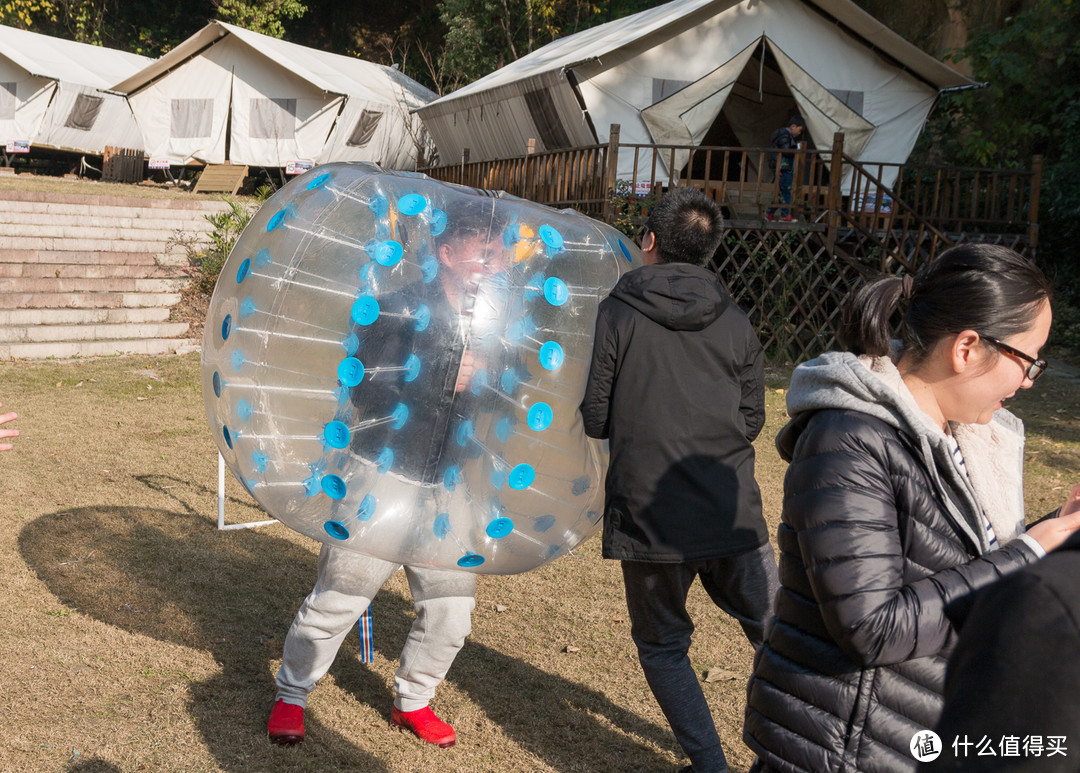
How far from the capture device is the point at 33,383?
9570mm

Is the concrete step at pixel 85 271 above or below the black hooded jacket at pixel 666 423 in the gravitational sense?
below

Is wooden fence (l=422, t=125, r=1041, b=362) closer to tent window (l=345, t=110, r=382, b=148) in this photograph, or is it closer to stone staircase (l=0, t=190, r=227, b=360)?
stone staircase (l=0, t=190, r=227, b=360)

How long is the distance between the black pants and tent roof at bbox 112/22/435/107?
906 inches

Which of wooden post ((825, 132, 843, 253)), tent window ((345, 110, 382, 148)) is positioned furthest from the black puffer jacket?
tent window ((345, 110, 382, 148))

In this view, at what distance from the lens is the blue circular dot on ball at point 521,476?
2881mm

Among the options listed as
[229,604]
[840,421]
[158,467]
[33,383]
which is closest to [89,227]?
[33,383]

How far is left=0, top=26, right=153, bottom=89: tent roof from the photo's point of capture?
85.9 feet

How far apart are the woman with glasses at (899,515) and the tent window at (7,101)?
30.0 meters

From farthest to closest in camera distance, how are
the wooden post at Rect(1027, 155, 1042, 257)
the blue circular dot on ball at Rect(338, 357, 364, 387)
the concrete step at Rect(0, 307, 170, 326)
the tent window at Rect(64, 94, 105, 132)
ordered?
the tent window at Rect(64, 94, 105, 132) → the wooden post at Rect(1027, 155, 1042, 257) → the concrete step at Rect(0, 307, 170, 326) → the blue circular dot on ball at Rect(338, 357, 364, 387)

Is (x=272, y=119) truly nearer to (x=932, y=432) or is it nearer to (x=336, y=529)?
(x=336, y=529)

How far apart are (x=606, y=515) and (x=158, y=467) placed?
199 inches

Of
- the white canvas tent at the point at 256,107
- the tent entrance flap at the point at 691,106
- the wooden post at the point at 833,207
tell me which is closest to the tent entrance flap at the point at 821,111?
the tent entrance flap at the point at 691,106

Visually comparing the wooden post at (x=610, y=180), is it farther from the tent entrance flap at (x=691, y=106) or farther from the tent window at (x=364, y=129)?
the tent window at (x=364, y=129)

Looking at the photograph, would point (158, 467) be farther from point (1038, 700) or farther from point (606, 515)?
point (1038, 700)
